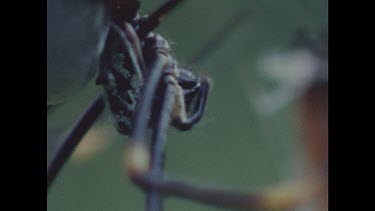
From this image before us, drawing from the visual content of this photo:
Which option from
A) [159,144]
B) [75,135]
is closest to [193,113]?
[159,144]

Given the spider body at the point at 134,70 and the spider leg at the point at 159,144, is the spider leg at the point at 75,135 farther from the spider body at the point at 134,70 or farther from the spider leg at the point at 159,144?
the spider leg at the point at 159,144

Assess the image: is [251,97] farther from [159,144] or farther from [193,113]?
[159,144]

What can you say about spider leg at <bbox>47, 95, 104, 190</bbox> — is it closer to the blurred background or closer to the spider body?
the spider body

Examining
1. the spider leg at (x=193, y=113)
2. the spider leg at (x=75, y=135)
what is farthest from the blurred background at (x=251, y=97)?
the spider leg at (x=75, y=135)
